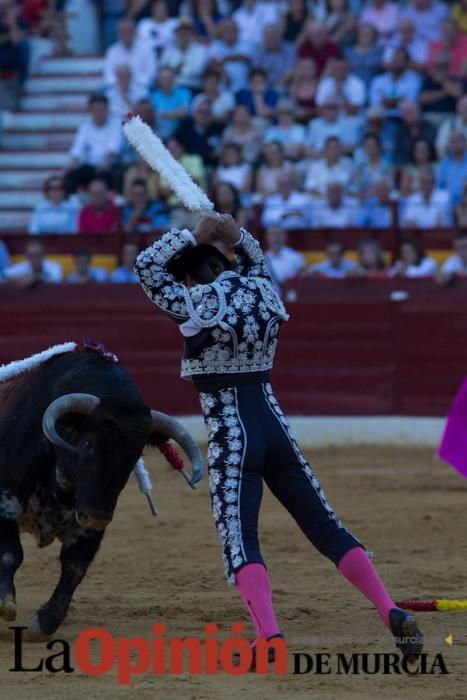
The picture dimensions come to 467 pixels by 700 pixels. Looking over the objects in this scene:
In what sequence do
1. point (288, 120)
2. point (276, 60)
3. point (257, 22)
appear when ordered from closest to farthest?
point (288, 120), point (276, 60), point (257, 22)

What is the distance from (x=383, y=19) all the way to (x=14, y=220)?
11.9ft

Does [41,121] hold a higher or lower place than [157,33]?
lower

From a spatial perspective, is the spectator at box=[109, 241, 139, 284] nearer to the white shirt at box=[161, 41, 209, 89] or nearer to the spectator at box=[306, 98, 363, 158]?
the spectator at box=[306, 98, 363, 158]

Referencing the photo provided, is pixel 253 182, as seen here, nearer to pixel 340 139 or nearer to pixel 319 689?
pixel 340 139

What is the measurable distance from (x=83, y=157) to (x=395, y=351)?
3614 mm

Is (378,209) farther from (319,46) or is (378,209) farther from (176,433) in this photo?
(176,433)

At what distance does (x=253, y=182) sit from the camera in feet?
38.4

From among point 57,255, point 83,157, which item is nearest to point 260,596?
point 57,255

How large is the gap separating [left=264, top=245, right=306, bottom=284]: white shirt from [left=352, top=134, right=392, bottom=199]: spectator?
2.65 ft

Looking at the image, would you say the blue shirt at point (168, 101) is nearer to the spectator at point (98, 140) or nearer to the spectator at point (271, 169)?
the spectator at point (98, 140)

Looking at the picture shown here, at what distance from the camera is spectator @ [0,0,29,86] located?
1412cm

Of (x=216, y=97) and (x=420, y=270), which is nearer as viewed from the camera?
(x=420, y=270)

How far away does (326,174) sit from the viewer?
11.3m

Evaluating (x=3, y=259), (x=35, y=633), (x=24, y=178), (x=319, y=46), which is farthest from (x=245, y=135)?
(x=35, y=633)
